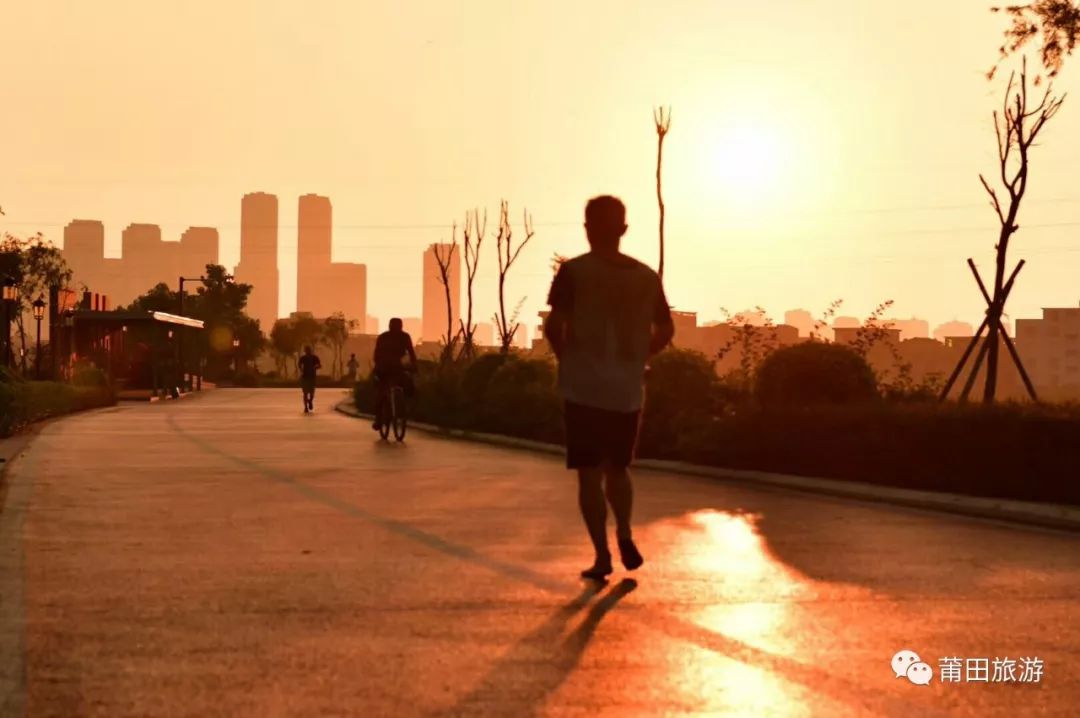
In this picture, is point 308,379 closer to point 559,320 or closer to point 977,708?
point 559,320

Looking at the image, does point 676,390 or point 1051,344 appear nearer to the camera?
point 676,390

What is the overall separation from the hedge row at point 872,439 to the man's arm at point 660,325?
222 inches

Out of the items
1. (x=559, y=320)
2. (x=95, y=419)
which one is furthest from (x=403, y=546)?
(x=95, y=419)

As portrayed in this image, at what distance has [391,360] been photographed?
24859 millimetres

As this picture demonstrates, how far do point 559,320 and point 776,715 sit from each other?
3.72 m

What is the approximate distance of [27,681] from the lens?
6188 mm

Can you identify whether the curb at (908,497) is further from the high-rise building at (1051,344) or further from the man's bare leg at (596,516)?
the high-rise building at (1051,344)

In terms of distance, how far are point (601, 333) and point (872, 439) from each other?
7603 millimetres

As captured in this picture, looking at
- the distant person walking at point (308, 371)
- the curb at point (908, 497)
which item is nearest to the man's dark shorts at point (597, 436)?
the curb at point (908, 497)

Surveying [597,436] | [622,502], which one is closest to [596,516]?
[622,502]

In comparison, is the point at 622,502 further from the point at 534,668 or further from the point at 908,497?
the point at 908,497

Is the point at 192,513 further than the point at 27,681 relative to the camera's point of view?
Yes

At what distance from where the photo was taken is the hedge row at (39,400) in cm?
2558

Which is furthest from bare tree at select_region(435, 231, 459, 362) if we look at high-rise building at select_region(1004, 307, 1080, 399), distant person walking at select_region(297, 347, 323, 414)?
high-rise building at select_region(1004, 307, 1080, 399)
